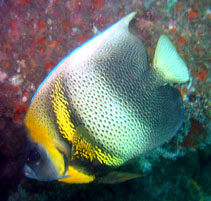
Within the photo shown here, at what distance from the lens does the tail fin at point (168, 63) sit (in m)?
1.25

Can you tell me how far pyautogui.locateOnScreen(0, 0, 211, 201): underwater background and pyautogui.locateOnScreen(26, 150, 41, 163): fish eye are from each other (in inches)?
9.2

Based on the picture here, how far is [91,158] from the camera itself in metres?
1.13

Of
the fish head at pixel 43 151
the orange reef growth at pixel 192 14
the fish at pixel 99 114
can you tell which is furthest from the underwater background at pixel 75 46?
the fish at pixel 99 114

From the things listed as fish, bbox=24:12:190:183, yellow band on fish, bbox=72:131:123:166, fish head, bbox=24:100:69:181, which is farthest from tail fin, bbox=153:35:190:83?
fish head, bbox=24:100:69:181

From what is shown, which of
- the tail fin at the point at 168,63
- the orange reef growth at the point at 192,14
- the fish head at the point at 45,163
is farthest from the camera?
the orange reef growth at the point at 192,14

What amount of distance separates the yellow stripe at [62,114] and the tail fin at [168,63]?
0.68 meters

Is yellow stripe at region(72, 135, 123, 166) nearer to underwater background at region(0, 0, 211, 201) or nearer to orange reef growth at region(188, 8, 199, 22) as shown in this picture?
underwater background at region(0, 0, 211, 201)

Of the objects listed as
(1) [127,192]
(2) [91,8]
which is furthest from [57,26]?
(1) [127,192]

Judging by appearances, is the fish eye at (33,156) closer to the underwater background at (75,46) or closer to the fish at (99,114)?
the fish at (99,114)

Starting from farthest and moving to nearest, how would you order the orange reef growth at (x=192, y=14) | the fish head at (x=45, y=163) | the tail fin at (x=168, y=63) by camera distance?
the orange reef growth at (x=192, y=14)
the tail fin at (x=168, y=63)
the fish head at (x=45, y=163)

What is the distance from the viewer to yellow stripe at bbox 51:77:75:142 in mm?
1122

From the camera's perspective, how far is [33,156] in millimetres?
1068

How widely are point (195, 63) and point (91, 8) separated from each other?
111cm

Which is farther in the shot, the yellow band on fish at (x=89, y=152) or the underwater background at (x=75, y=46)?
the underwater background at (x=75, y=46)
